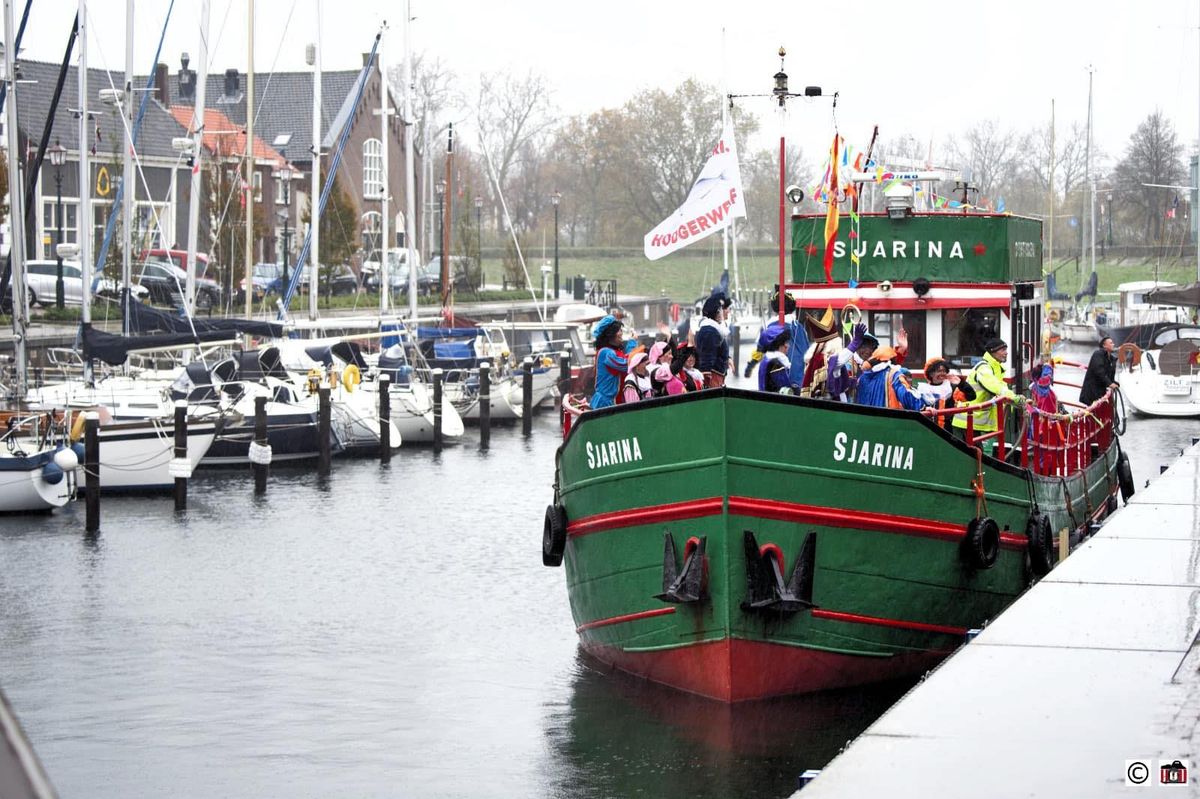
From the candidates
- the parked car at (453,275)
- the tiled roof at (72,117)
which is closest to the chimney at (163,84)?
the tiled roof at (72,117)

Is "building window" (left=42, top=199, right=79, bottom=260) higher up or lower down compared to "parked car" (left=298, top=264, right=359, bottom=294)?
higher up

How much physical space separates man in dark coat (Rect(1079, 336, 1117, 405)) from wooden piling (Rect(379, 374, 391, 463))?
13218mm

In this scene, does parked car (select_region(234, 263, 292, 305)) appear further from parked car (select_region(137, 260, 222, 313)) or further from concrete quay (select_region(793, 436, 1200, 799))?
→ concrete quay (select_region(793, 436, 1200, 799))

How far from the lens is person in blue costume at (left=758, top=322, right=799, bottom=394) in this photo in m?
12.9

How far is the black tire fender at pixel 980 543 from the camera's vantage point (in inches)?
509

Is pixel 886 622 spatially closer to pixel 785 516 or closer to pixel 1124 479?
pixel 785 516

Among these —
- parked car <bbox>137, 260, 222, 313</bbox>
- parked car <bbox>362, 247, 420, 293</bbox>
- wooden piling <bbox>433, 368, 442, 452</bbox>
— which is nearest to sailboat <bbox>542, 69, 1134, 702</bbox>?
wooden piling <bbox>433, 368, 442, 452</bbox>

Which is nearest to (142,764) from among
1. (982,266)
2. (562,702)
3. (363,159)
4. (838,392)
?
(562,702)

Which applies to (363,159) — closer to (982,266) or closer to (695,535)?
Result: (982,266)

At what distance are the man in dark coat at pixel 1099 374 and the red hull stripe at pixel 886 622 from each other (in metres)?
13.1

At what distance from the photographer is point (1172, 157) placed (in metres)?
99.6

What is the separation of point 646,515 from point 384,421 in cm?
2073

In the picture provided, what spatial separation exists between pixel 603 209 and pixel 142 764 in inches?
3661

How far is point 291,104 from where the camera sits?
75250 mm
